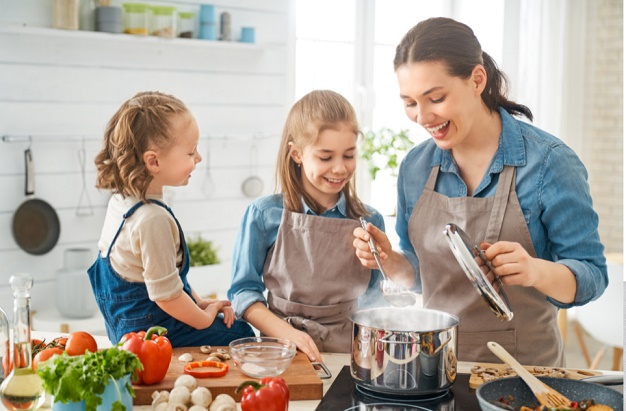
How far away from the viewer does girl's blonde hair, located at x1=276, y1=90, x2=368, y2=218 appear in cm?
202

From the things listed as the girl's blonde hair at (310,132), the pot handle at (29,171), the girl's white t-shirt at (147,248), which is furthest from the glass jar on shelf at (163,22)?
the girl's white t-shirt at (147,248)

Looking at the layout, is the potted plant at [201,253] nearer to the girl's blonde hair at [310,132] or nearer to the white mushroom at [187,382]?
the girl's blonde hair at [310,132]

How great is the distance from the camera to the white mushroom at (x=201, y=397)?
146 centimetres

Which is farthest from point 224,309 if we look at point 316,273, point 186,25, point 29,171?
point 186,25

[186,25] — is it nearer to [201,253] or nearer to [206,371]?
[201,253]

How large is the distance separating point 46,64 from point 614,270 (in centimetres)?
284

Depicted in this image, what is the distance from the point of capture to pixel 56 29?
3.44 m

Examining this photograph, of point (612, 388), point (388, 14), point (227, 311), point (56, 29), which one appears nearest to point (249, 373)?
point (227, 311)

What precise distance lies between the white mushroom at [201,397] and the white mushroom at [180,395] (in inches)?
0.5

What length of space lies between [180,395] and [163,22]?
8.83 ft

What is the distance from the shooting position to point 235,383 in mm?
1565

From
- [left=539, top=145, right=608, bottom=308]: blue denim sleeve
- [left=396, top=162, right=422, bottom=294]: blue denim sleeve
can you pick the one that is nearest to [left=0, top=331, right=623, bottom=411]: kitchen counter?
[left=539, top=145, right=608, bottom=308]: blue denim sleeve

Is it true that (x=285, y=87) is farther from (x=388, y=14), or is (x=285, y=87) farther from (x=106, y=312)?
(x=106, y=312)

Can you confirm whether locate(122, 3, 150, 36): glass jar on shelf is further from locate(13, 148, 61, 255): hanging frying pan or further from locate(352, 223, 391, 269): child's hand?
locate(352, 223, 391, 269): child's hand
